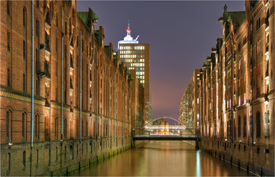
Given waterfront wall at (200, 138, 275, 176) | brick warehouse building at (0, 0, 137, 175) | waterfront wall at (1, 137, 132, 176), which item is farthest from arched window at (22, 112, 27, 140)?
waterfront wall at (200, 138, 275, 176)

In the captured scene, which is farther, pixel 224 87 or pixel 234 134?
pixel 224 87

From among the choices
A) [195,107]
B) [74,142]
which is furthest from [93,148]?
[195,107]

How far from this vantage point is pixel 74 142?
4094cm

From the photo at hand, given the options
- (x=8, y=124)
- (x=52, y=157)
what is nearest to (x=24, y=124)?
(x=8, y=124)

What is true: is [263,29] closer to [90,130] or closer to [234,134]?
[234,134]

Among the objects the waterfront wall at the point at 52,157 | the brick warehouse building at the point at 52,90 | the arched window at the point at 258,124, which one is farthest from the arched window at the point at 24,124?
→ the arched window at the point at 258,124

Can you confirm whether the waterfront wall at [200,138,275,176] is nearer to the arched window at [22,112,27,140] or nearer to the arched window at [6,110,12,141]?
the arched window at [22,112,27,140]

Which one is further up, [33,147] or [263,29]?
[263,29]

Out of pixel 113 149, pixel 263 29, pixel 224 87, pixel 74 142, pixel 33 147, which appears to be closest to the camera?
pixel 33 147

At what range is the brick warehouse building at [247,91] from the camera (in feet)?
113

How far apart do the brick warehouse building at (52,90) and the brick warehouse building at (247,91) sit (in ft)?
65.8

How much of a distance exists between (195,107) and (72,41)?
9386cm

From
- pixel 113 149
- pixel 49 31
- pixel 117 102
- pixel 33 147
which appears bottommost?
pixel 113 149

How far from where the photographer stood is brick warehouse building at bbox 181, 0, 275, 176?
34375 mm
